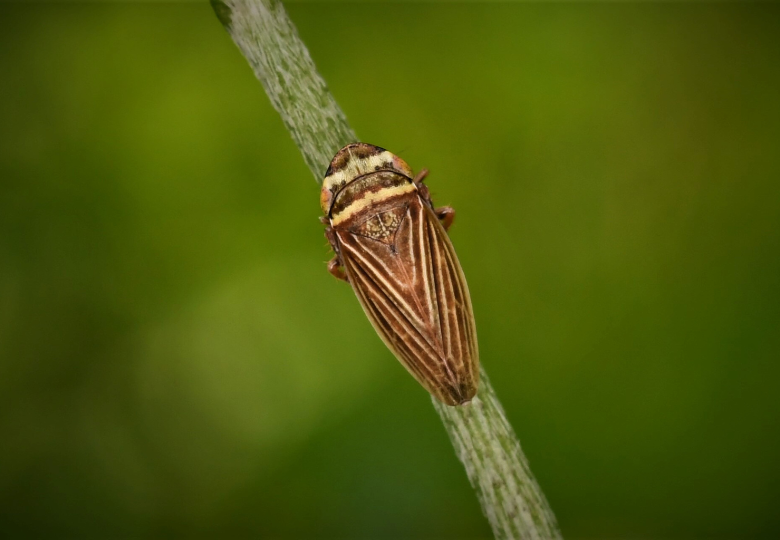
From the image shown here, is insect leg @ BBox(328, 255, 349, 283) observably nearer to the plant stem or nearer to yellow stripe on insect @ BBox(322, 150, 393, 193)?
yellow stripe on insect @ BBox(322, 150, 393, 193)

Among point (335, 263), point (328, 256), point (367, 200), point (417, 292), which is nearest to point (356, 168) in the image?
point (367, 200)

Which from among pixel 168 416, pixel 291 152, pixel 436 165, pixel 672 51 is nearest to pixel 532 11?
pixel 672 51

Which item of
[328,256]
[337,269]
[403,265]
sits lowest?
[403,265]

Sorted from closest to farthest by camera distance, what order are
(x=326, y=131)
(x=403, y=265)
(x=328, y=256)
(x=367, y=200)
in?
(x=326, y=131) → (x=403, y=265) → (x=367, y=200) → (x=328, y=256)

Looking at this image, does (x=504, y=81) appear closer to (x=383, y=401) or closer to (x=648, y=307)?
(x=648, y=307)

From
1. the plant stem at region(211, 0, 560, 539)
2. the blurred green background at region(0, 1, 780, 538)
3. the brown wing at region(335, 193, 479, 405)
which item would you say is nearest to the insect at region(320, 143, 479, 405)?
the brown wing at region(335, 193, 479, 405)

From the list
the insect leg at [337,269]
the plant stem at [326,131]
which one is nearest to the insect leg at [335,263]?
the insect leg at [337,269]

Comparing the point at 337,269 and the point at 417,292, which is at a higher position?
the point at 337,269

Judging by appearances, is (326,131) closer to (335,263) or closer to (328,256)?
(335,263)
